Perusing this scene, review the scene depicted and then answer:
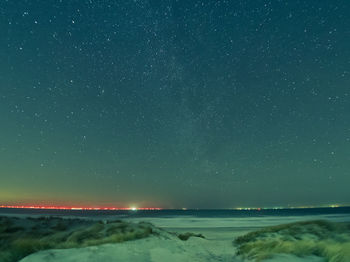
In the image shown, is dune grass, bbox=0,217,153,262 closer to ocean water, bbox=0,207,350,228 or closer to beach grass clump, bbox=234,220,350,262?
beach grass clump, bbox=234,220,350,262

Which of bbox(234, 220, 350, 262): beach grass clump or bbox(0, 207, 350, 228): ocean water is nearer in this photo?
bbox(234, 220, 350, 262): beach grass clump

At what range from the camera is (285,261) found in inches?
309

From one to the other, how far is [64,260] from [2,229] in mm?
12004

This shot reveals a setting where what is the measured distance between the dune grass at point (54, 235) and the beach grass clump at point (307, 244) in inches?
193

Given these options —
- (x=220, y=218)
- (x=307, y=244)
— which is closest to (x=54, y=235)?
(x=307, y=244)

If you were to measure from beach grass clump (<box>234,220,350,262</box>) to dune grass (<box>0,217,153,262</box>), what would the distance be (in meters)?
4.89

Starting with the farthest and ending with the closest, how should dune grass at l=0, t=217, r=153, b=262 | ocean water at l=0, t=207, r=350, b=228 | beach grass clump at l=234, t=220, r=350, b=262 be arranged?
1. ocean water at l=0, t=207, r=350, b=228
2. dune grass at l=0, t=217, r=153, b=262
3. beach grass clump at l=234, t=220, r=350, b=262

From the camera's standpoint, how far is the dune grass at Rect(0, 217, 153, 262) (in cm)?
857

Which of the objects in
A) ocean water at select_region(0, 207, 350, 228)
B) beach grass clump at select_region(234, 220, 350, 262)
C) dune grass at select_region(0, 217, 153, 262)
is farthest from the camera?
ocean water at select_region(0, 207, 350, 228)

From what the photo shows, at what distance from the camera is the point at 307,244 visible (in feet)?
30.5

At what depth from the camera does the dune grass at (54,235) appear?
857 centimetres

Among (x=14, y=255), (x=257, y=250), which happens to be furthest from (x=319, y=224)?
(x=14, y=255)

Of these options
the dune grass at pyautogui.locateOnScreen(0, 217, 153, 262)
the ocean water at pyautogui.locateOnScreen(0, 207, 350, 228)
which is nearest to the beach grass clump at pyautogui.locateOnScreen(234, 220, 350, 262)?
the dune grass at pyautogui.locateOnScreen(0, 217, 153, 262)

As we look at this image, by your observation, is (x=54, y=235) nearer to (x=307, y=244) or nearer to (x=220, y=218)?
(x=307, y=244)
